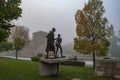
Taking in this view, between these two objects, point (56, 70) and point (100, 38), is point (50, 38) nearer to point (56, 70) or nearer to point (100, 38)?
point (56, 70)

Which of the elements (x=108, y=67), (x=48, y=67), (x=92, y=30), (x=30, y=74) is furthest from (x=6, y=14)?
(x=92, y=30)

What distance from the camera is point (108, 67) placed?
43.8ft

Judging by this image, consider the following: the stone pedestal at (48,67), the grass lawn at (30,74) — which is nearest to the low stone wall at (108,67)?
the grass lawn at (30,74)

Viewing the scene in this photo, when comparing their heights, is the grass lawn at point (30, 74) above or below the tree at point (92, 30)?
below

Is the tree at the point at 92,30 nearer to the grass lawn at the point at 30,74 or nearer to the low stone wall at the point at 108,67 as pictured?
the grass lawn at the point at 30,74

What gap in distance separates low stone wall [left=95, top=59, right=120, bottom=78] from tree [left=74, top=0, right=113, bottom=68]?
773 cm

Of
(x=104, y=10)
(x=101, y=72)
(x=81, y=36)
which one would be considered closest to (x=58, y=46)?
(x=101, y=72)

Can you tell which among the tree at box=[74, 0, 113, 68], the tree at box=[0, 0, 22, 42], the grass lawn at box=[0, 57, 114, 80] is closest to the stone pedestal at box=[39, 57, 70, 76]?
the grass lawn at box=[0, 57, 114, 80]

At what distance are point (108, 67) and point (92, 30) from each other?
9.64 metres

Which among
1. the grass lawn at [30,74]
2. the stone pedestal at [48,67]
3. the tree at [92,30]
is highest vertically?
the tree at [92,30]

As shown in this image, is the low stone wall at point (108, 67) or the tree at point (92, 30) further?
the tree at point (92, 30)

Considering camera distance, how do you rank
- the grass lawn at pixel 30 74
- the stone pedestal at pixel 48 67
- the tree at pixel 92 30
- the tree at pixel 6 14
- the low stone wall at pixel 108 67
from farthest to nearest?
the tree at pixel 92 30 → the tree at pixel 6 14 → the low stone wall at pixel 108 67 → the stone pedestal at pixel 48 67 → the grass lawn at pixel 30 74

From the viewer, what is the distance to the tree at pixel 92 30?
21634 millimetres

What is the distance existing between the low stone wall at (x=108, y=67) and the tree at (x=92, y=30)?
25.3ft
